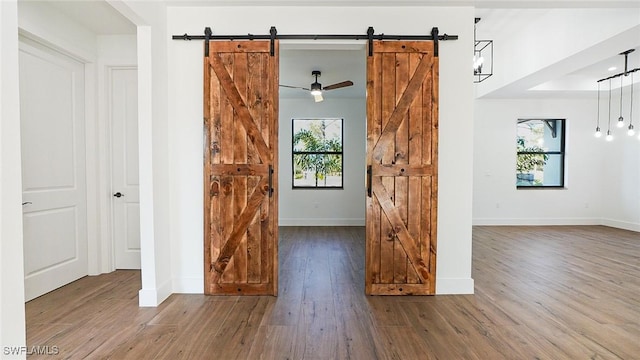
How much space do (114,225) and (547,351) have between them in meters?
4.46

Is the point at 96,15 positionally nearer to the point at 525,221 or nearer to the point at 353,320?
the point at 353,320

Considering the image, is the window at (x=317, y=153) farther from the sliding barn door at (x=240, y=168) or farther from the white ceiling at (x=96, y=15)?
the sliding barn door at (x=240, y=168)

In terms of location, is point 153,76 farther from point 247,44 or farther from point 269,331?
point 269,331

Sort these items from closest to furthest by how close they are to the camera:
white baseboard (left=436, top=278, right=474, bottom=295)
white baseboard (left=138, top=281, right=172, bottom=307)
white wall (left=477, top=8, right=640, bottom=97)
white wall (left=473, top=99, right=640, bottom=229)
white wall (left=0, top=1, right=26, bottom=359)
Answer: white wall (left=0, top=1, right=26, bottom=359)
white baseboard (left=138, top=281, right=172, bottom=307)
white baseboard (left=436, top=278, right=474, bottom=295)
white wall (left=477, top=8, right=640, bottom=97)
white wall (left=473, top=99, right=640, bottom=229)

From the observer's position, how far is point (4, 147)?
152cm

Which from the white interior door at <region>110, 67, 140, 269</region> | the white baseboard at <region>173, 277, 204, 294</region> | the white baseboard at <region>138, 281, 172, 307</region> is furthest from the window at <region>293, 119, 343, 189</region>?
the white baseboard at <region>138, 281, 172, 307</region>

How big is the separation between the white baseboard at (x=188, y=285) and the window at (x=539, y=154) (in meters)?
7.11

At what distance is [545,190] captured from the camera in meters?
7.27

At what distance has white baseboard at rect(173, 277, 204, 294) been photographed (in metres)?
3.23

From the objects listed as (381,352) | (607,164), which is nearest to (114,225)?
(381,352)

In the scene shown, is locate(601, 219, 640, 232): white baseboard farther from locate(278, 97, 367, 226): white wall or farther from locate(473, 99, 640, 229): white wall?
locate(278, 97, 367, 226): white wall

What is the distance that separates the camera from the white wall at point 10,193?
151 cm

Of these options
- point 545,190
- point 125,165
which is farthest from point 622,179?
point 125,165

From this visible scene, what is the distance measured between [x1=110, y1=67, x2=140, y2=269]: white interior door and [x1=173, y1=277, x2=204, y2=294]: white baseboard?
1.09m
